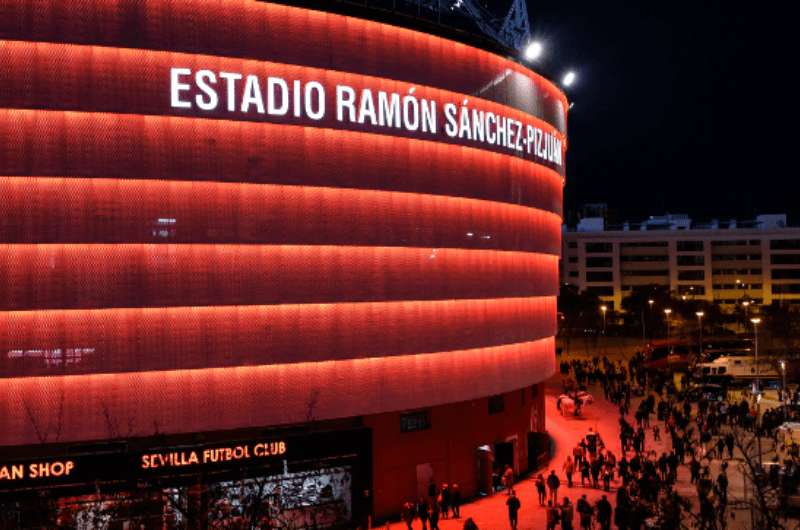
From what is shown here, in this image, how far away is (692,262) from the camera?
13725 cm

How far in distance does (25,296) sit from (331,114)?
11.4 metres

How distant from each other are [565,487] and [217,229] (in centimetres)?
1797

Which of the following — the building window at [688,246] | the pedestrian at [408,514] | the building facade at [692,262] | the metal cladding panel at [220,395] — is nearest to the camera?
the metal cladding panel at [220,395]

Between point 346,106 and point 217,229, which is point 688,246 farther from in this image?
point 217,229

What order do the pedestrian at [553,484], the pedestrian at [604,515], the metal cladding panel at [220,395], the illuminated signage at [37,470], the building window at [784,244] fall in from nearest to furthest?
the illuminated signage at [37,470]
the metal cladding panel at [220,395]
the pedestrian at [604,515]
the pedestrian at [553,484]
the building window at [784,244]

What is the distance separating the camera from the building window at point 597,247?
139m

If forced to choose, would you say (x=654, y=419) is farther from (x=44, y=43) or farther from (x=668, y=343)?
(x=44, y=43)

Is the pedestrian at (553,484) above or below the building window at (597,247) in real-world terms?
below

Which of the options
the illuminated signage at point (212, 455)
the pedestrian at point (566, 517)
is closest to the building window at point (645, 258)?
the pedestrian at point (566, 517)

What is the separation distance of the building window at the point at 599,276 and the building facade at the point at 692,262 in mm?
174

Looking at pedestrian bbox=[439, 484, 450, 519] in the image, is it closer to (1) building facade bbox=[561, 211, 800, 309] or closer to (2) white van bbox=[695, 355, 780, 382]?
(2) white van bbox=[695, 355, 780, 382]

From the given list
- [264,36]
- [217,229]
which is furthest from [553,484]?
[264,36]

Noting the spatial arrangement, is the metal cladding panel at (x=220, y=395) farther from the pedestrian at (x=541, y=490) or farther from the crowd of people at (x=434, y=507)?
the pedestrian at (x=541, y=490)

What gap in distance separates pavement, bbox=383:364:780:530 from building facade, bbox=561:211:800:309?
90.8m
